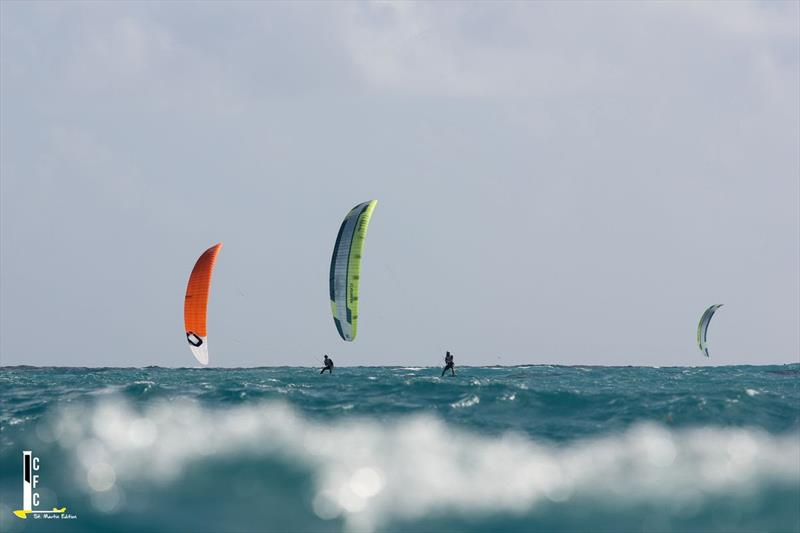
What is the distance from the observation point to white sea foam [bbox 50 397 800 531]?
48.1ft

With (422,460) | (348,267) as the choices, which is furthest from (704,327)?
(422,460)

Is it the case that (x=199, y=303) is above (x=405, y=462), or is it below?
above

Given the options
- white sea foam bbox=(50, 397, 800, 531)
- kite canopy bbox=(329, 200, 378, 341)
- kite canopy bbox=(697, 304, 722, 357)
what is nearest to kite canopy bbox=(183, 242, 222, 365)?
kite canopy bbox=(329, 200, 378, 341)

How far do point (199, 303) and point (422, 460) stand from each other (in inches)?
590

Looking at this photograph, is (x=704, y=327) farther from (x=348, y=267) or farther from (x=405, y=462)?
(x=405, y=462)

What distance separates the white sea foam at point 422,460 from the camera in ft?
48.1

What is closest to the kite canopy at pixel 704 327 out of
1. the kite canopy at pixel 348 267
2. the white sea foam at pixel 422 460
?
the kite canopy at pixel 348 267

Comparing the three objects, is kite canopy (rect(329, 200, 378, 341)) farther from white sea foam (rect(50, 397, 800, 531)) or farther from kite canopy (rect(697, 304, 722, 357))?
kite canopy (rect(697, 304, 722, 357))

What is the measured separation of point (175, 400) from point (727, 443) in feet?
42.8

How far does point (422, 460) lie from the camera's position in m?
16.3

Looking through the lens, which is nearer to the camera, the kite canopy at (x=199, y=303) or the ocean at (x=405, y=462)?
the ocean at (x=405, y=462)

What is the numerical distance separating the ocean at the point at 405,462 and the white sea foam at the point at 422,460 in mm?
45

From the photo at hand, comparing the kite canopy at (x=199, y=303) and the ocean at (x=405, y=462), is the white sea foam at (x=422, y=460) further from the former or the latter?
the kite canopy at (x=199, y=303)

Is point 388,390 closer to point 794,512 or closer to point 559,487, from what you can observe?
point 559,487
